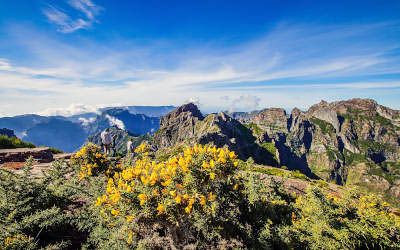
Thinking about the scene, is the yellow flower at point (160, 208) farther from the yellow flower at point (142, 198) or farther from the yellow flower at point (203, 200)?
the yellow flower at point (203, 200)

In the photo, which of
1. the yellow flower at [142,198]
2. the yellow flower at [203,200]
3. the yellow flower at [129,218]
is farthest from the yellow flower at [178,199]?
the yellow flower at [129,218]

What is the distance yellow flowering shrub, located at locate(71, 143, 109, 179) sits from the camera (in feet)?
43.2

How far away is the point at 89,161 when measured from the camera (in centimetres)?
1364

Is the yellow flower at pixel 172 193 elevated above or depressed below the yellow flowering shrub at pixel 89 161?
above

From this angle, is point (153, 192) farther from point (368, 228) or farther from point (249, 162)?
point (368, 228)

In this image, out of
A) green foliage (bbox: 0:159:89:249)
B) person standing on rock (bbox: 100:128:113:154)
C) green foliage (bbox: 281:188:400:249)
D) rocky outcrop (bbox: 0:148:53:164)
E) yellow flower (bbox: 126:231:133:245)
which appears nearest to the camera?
green foliage (bbox: 0:159:89:249)

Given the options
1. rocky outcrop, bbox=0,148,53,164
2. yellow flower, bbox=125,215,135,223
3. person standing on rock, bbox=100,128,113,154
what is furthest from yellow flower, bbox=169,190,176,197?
rocky outcrop, bbox=0,148,53,164

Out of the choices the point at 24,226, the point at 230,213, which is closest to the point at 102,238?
the point at 24,226

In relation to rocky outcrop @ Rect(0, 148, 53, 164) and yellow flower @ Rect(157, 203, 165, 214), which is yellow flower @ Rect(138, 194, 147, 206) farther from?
rocky outcrop @ Rect(0, 148, 53, 164)

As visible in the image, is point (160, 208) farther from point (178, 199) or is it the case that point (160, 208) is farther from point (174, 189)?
point (174, 189)

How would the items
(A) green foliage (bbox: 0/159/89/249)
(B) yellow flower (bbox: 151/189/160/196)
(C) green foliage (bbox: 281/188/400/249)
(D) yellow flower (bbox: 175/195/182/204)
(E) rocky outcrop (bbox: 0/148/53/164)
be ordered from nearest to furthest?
(A) green foliage (bbox: 0/159/89/249)
(D) yellow flower (bbox: 175/195/182/204)
(B) yellow flower (bbox: 151/189/160/196)
(C) green foliage (bbox: 281/188/400/249)
(E) rocky outcrop (bbox: 0/148/53/164)

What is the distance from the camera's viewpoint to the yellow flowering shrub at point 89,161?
518 inches

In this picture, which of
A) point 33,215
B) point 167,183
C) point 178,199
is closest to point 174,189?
point 167,183

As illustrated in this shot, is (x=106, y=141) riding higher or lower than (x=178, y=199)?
lower
